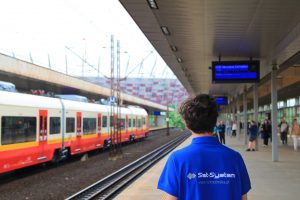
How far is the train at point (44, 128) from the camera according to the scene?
43.2 ft

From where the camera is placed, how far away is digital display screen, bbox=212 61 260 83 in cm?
1529

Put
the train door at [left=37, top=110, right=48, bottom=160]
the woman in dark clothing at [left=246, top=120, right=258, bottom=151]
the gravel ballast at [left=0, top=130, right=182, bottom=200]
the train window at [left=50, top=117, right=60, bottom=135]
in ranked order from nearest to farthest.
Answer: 1. the gravel ballast at [left=0, top=130, right=182, bottom=200]
2. the train door at [left=37, top=110, right=48, bottom=160]
3. the train window at [left=50, top=117, right=60, bottom=135]
4. the woman in dark clothing at [left=246, top=120, right=258, bottom=151]

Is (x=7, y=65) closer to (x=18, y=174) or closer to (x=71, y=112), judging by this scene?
(x=71, y=112)

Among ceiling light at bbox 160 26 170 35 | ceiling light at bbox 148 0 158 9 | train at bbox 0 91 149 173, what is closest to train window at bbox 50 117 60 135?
train at bbox 0 91 149 173

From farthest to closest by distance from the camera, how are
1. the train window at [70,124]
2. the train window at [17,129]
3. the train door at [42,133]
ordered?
the train window at [70,124], the train door at [42,133], the train window at [17,129]

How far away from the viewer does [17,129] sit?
1380 centimetres

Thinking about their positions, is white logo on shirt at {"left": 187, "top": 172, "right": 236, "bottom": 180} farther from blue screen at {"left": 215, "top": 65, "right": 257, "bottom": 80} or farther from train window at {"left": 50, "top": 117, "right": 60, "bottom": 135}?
train window at {"left": 50, "top": 117, "right": 60, "bottom": 135}

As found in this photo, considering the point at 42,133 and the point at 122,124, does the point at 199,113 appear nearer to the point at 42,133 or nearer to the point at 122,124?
the point at 42,133

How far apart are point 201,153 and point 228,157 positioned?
17 cm

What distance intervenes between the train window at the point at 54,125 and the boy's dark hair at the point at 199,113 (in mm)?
14536

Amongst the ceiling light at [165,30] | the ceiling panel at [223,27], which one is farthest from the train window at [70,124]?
the ceiling light at [165,30]

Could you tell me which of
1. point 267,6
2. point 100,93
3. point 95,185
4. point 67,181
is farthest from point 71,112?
point 100,93

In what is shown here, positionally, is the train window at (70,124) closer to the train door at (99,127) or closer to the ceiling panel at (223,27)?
the train door at (99,127)

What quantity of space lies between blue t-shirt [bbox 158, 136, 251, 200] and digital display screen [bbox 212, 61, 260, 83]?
1267 centimetres
